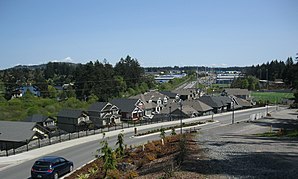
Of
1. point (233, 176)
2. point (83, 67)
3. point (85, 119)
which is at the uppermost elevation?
point (83, 67)

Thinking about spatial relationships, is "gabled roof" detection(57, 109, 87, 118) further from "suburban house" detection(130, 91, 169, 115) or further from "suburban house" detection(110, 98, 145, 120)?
"suburban house" detection(130, 91, 169, 115)

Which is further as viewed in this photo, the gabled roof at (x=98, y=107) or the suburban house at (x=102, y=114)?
the gabled roof at (x=98, y=107)

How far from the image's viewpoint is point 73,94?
77.6m

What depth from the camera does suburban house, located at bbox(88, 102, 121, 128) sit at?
171 ft

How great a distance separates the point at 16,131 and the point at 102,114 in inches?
790

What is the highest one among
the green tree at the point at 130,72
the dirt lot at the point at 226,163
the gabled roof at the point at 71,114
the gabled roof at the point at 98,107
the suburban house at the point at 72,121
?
the green tree at the point at 130,72

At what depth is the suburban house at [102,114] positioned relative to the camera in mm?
52250

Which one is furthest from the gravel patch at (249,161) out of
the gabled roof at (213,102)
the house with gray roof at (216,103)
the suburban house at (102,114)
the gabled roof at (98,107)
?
the gabled roof at (213,102)

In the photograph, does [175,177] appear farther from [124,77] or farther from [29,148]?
[124,77]

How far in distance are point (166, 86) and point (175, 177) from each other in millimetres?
100828

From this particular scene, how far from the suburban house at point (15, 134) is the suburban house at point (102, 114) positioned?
663 inches

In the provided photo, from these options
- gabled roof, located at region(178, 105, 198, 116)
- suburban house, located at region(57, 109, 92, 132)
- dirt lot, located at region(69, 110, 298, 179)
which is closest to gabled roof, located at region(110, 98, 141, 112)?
gabled roof, located at region(178, 105, 198, 116)

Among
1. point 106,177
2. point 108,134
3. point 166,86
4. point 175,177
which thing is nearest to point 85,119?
point 108,134

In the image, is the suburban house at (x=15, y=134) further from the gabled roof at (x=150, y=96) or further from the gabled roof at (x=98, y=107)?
the gabled roof at (x=150, y=96)
